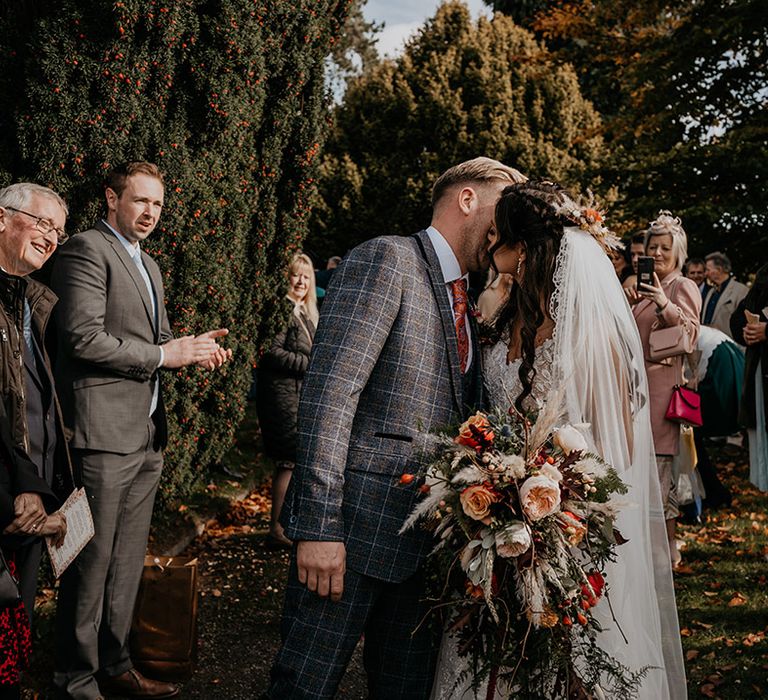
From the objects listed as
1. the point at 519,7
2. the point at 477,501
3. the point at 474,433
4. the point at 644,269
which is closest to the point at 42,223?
the point at 474,433

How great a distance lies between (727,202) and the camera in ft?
37.9

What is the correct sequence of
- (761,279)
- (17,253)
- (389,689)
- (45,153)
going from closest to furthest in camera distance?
1. (389,689)
2. (17,253)
3. (45,153)
4. (761,279)

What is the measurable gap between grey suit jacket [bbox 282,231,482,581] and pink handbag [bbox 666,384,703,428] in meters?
3.16

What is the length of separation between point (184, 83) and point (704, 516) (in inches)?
246

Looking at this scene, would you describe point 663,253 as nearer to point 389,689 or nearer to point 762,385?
point 762,385

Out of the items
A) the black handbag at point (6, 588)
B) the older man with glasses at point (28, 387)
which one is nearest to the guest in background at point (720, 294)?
the older man with glasses at point (28, 387)

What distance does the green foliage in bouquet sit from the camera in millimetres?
4445

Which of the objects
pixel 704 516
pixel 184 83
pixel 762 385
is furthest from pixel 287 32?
pixel 704 516

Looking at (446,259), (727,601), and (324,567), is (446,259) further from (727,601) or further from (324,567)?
(727,601)

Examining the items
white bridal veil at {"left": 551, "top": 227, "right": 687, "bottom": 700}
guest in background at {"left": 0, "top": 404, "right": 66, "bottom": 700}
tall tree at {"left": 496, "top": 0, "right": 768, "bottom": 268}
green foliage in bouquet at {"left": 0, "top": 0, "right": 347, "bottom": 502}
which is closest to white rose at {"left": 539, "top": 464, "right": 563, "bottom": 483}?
white bridal veil at {"left": 551, "top": 227, "right": 687, "bottom": 700}

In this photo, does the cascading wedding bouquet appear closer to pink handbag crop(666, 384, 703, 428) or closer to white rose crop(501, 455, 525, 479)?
white rose crop(501, 455, 525, 479)

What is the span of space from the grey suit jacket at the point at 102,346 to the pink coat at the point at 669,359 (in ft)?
11.3

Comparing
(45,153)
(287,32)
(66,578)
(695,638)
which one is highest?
(287,32)

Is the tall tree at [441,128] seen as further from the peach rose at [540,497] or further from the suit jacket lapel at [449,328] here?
the peach rose at [540,497]
